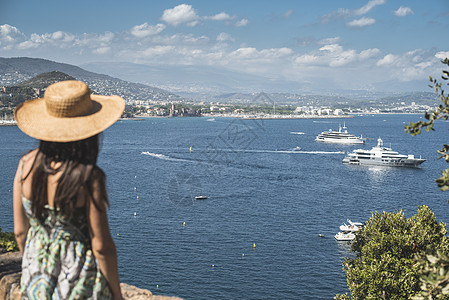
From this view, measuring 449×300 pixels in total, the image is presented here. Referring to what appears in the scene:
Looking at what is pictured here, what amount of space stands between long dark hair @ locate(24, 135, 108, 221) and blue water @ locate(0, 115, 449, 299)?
1785cm

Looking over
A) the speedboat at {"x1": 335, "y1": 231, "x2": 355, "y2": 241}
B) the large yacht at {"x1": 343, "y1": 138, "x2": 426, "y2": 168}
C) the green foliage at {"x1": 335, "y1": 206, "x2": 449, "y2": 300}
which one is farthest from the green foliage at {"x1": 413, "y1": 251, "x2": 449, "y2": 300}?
the large yacht at {"x1": 343, "y1": 138, "x2": 426, "y2": 168}

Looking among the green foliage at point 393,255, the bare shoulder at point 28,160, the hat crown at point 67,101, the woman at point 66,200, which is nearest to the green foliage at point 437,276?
the woman at point 66,200

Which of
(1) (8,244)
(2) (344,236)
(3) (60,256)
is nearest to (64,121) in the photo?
(3) (60,256)

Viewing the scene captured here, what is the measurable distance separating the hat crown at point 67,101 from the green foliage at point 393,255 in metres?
15.0

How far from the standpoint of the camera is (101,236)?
7.84ft

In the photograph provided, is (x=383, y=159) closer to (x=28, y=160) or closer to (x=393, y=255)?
(x=393, y=255)

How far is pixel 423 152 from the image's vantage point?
301 ft

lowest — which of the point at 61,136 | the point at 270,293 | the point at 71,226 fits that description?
the point at 270,293

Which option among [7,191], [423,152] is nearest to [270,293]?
[7,191]

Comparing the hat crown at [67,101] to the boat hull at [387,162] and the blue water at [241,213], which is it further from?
the boat hull at [387,162]

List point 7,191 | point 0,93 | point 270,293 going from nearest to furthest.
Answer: point 270,293
point 7,191
point 0,93

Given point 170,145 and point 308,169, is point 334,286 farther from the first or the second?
point 170,145

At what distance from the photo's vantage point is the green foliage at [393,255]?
15279mm

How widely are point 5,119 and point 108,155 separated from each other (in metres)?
104
